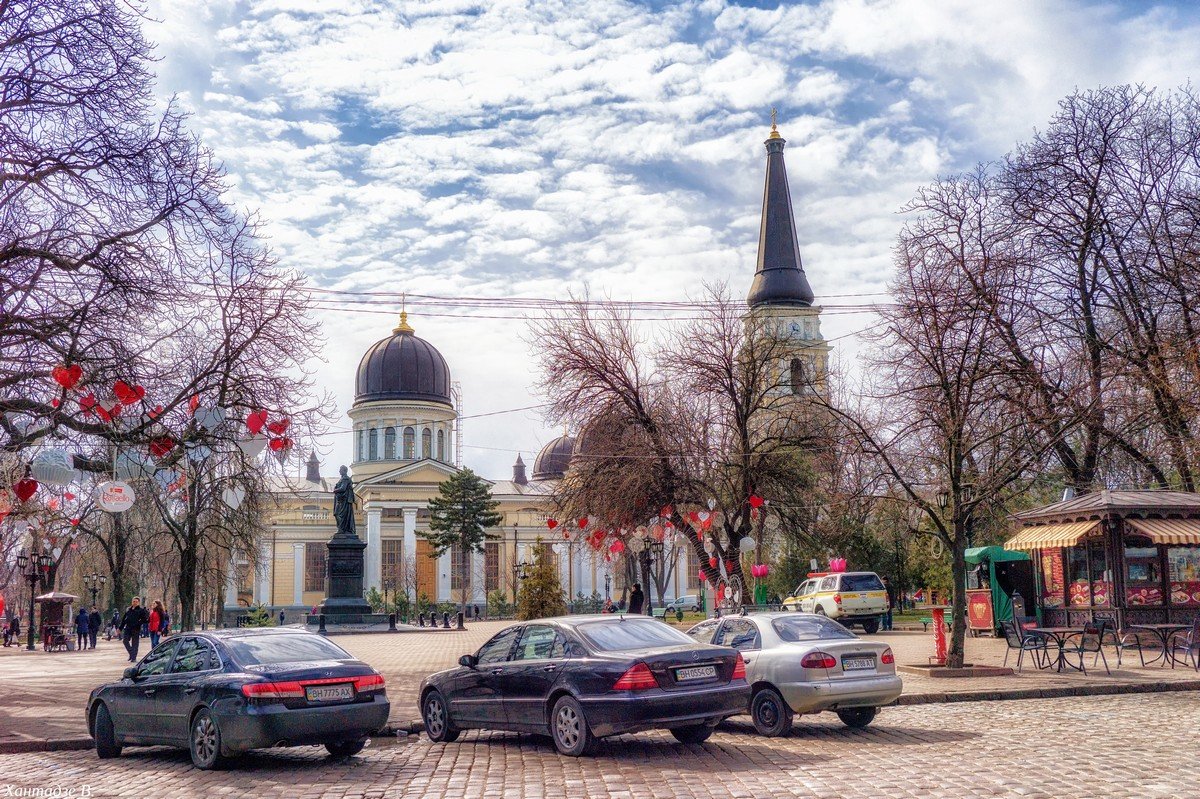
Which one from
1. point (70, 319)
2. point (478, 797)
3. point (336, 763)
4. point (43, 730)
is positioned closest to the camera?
point (478, 797)

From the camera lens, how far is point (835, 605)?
122 ft

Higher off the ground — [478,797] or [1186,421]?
[1186,421]

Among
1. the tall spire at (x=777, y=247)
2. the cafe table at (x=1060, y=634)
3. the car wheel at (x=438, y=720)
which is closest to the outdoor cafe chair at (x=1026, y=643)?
the cafe table at (x=1060, y=634)

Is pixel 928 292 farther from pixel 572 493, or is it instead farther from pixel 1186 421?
pixel 572 493

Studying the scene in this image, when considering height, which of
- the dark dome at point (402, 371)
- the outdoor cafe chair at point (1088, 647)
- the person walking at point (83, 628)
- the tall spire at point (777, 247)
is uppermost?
the tall spire at point (777, 247)

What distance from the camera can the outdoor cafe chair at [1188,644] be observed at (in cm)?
2177

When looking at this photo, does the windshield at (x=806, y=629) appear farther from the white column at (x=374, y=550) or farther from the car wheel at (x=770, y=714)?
the white column at (x=374, y=550)

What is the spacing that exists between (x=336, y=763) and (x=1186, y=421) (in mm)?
22697

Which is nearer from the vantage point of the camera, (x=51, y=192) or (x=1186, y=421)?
(x=51, y=192)

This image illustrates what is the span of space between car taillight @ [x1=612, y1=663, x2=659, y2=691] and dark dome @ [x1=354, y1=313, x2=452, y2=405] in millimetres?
82516

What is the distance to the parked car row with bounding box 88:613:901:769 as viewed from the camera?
11391 millimetres

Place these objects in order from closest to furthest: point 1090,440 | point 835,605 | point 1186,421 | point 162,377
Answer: point 162,377
point 1186,421
point 1090,440
point 835,605

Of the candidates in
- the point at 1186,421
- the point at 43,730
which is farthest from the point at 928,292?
the point at 43,730

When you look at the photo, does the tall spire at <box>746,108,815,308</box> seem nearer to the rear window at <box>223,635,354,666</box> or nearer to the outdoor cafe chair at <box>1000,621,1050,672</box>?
the outdoor cafe chair at <box>1000,621,1050,672</box>
